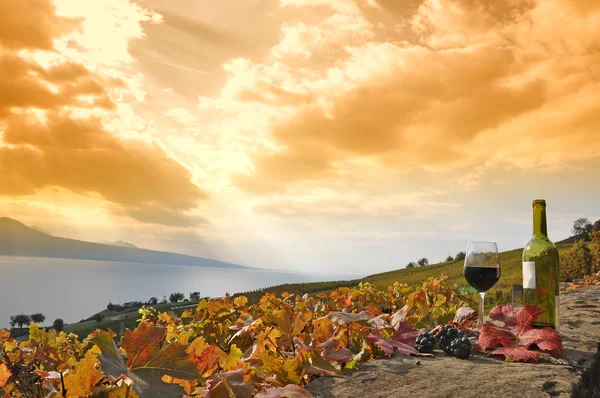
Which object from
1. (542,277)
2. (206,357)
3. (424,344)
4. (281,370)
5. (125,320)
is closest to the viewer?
(281,370)

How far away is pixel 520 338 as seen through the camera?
2514mm

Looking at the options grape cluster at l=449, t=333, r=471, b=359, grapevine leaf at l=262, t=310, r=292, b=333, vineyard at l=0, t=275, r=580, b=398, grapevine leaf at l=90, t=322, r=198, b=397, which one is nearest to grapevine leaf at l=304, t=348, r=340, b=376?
vineyard at l=0, t=275, r=580, b=398

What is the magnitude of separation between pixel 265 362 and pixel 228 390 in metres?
0.26

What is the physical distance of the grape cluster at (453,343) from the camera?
2264 millimetres

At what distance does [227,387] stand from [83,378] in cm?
37

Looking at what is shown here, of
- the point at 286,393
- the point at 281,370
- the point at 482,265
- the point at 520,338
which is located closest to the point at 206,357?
the point at 281,370

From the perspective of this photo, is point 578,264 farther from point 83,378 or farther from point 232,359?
point 83,378

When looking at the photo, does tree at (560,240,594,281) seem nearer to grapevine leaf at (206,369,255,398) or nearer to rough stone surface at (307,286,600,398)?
rough stone surface at (307,286,600,398)

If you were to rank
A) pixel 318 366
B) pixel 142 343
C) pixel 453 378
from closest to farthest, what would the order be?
pixel 142 343, pixel 318 366, pixel 453 378

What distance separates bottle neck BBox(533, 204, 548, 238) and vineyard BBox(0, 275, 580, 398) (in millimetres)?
777

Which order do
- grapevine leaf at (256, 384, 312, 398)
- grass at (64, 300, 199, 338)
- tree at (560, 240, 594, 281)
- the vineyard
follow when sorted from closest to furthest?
the vineyard
grapevine leaf at (256, 384, 312, 398)
grass at (64, 300, 199, 338)
tree at (560, 240, 594, 281)

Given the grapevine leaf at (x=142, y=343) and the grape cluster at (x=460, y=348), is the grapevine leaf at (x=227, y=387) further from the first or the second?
the grape cluster at (x=460, y=348)

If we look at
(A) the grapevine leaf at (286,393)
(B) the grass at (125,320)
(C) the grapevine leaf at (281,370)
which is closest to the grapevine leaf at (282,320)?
(C) the grapevine leaf at (281,370)

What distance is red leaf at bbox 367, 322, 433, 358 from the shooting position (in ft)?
6.77
